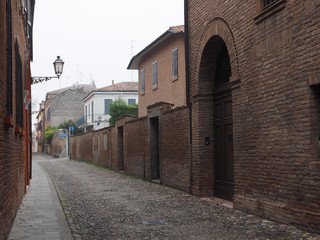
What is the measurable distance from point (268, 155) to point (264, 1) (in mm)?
2903

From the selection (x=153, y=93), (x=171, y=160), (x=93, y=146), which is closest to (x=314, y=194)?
(x=171, y=160)

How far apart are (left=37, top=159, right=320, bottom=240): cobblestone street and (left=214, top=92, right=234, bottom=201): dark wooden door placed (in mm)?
604

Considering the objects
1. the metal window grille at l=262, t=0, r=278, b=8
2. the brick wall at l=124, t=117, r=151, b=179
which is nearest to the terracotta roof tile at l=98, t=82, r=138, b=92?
the brick wall at l=124, t=117, r=151, b=179

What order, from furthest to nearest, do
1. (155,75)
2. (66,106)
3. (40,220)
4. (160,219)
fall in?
(66,106) < (155,75) < (160,219) < (40,220)

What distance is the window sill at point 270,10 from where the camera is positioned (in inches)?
320

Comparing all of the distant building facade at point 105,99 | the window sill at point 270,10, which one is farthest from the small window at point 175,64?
the distant building facade at point 105,99

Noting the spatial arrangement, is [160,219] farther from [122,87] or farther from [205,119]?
[122,87]

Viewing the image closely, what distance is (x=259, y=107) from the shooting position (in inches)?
355

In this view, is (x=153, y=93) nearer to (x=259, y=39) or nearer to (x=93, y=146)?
(x=93, y=146)

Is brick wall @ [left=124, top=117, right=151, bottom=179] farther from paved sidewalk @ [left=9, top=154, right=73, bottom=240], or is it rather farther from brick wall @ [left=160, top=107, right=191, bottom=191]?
paved sidewalk @ [left=9, top=154, right=73, bottom=240]

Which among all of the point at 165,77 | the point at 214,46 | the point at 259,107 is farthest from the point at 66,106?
the point at 259,107

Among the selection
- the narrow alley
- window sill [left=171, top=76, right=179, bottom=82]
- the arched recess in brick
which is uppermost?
window sill [left=171, top=76, right=179, bottom=82]

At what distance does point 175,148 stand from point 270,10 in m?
6.92

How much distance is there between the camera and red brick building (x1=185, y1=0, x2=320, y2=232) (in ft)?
24.3
